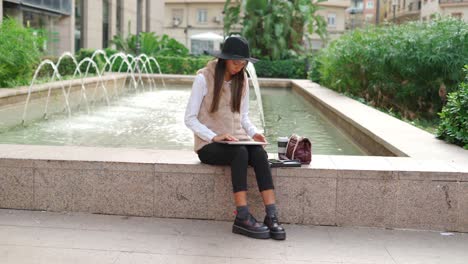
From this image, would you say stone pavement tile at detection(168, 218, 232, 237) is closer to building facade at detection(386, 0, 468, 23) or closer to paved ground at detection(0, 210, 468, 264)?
paved ground at detection(0, 210, 468, 264)

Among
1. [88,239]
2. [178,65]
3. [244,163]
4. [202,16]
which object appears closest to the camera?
[88,239]

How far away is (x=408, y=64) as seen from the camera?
38.6 feet

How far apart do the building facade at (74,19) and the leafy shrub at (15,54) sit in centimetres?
717

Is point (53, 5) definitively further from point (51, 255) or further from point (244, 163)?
point (51, 255)

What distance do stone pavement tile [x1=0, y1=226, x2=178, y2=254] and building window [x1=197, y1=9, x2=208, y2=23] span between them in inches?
2304

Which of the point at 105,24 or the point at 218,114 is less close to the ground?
the point at 105,24

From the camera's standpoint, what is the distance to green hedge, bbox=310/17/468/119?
11156 mm

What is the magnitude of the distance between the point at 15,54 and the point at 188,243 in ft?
37.8

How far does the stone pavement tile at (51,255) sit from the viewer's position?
3.86 m

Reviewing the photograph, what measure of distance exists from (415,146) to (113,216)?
3150mm

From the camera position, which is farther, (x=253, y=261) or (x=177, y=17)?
(x=177, y=17)

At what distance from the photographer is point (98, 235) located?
4.46m

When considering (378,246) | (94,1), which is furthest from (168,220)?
(94,1)

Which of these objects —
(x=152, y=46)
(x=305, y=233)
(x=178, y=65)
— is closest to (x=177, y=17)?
(x=152, y=46)
